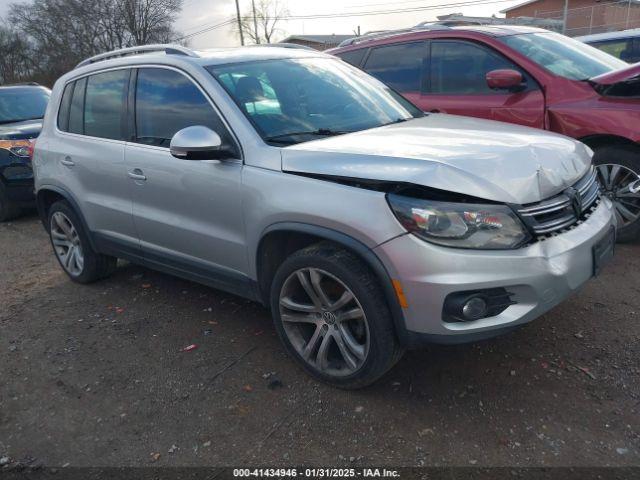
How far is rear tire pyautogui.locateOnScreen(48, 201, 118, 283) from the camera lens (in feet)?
15.3

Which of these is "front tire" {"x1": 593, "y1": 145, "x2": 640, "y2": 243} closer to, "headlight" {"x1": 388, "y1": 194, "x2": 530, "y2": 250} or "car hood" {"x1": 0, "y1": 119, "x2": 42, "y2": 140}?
"headlight" {"x1": 388, "y1": 194, "x2": 530, "y2": 250}

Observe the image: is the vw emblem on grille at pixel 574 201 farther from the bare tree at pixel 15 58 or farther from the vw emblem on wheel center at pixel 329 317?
the bare tree at pixel 15 58

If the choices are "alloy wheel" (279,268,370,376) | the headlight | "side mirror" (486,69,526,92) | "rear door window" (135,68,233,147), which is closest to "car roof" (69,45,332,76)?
"rear door window" (135,68,233,147)

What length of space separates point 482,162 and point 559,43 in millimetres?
3461

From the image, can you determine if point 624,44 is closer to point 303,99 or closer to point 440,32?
point 440,32

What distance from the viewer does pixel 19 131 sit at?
7.49 m

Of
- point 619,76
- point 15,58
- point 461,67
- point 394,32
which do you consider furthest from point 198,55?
point 15,58

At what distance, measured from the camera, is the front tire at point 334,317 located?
265 cm

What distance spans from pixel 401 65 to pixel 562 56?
1.49 metres

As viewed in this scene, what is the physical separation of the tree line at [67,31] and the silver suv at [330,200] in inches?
1915

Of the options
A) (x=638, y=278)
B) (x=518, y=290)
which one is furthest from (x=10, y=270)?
(x=638, y=278)

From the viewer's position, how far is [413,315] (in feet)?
8.26

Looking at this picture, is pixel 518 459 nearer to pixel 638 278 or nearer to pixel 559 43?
pixel 638 278

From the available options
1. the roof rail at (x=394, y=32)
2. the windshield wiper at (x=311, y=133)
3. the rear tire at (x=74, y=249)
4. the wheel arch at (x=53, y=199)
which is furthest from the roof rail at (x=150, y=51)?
the roof rail at (x=394, y=32)
